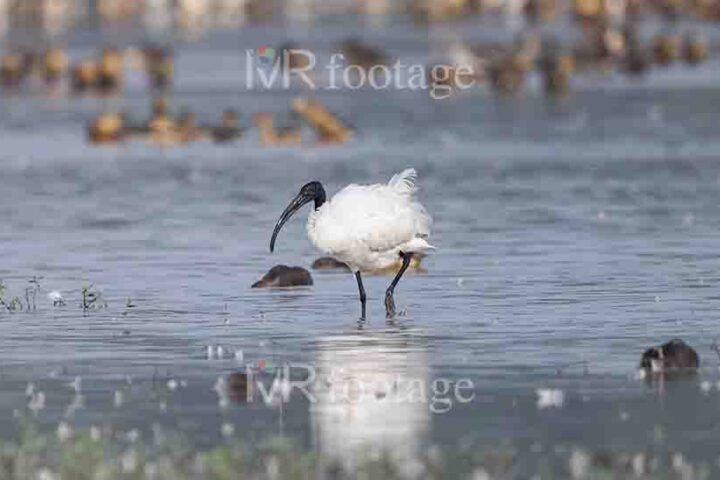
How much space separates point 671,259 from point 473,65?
30.2 meters

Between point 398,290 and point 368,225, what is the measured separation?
1758 millimetres

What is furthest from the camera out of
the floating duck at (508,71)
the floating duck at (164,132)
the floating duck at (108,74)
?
the floating duck at (108,74)

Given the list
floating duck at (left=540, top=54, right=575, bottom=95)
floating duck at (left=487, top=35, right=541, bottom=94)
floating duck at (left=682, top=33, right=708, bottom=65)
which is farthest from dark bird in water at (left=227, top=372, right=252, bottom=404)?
floating duck at (left=682, top=33, right=708, bottom=65)

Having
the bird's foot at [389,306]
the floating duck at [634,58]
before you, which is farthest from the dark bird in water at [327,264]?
the floating duck at [634,58]

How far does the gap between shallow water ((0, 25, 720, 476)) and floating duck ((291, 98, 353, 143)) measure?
0.48 meters

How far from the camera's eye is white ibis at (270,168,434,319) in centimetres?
1644

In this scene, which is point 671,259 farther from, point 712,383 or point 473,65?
point 473,65

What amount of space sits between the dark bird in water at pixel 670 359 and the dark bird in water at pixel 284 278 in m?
5.25

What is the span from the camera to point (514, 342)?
14.8 m

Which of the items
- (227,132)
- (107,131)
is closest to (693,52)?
(227,132)

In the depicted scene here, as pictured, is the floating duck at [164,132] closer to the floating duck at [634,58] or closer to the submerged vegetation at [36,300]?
the floating duck at [634,58]

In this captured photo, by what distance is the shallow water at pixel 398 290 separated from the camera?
12.0 metres

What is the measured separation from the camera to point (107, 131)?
35719mm

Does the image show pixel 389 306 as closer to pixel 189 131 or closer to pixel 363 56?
pixel 189 131
